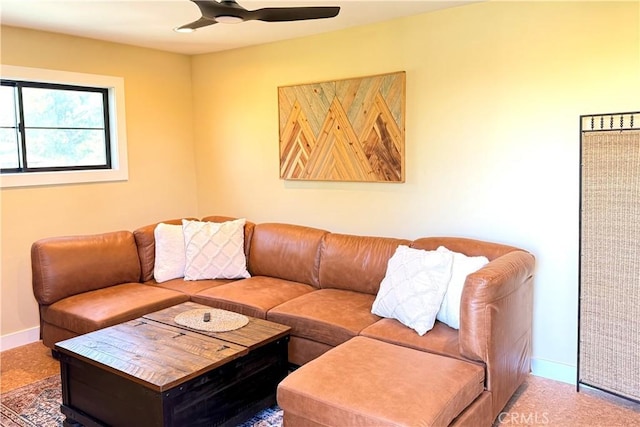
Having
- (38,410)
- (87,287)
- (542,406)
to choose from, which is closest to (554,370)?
(542,406)

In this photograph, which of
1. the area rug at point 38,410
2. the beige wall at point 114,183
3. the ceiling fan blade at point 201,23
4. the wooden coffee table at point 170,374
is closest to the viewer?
the wooden coffee table at point 170,374

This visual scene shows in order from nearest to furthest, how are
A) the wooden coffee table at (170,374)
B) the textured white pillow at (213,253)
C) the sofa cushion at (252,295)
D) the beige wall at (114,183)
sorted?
the wooden coffee table at (170,374), the sofa cushion at (252,295), the beige wall at (114,183), the textured white pillow at (213,253)

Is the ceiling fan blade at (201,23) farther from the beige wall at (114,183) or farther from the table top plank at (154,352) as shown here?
the beige wall at (114,183)

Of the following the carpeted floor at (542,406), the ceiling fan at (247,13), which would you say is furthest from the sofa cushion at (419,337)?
the ceiling fan at (247,13)

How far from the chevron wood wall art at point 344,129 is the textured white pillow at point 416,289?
90 centimetres

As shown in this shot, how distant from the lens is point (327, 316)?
10.2ft

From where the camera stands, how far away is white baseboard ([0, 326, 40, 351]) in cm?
381

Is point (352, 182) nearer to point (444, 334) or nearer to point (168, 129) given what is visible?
point (444, 334)

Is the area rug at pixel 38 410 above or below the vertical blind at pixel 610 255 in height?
below

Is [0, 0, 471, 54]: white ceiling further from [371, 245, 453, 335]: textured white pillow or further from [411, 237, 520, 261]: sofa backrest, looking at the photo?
[371, 245, 453, 335]: textured white pillow

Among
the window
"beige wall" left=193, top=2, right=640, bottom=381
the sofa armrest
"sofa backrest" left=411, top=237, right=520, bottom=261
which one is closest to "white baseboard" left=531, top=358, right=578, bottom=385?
"beige wall" left=193, top=2, right=640, bottom=381

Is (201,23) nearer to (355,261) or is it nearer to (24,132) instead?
(355,261)

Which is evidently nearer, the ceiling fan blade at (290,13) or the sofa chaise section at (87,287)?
the ceiling fan blade at (290,13)

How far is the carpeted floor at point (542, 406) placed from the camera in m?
2.69
